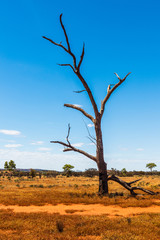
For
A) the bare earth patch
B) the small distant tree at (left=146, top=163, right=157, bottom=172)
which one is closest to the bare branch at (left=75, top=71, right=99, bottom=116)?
the bare earth patch

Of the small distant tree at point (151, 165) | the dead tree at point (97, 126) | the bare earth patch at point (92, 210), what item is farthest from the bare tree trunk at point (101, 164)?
the small distant tree at point (151, 165)

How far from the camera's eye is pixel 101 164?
51.9 feet

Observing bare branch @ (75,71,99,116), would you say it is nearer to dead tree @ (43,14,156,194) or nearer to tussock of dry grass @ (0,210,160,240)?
dead tree @ (43,14,156,194)

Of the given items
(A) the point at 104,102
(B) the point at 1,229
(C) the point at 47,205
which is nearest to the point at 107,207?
(C) the point at 47,205

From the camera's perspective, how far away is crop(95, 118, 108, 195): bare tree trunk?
15521 millimetres

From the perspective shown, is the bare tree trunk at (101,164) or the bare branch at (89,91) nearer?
the bare tree trunk at (101,164)

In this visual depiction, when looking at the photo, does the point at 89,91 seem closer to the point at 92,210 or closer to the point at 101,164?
the point at 101,164

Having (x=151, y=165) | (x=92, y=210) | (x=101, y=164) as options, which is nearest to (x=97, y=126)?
(x=101, y=164)

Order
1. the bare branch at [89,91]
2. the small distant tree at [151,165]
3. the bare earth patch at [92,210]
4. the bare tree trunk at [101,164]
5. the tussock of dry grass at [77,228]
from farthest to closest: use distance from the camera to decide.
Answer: the small distant tree at [151,165] < the bare branch at [89,91] < the bare tree trunk at [101,164] < the bare earth patch at [92,210] < the tussock of dry grass at [77,228]

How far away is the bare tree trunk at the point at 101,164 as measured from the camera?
1552 cm

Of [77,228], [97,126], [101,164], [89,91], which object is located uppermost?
[89,91]

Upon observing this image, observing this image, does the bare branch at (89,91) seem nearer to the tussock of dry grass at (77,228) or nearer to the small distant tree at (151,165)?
the tussock of dry grass at (77,228)

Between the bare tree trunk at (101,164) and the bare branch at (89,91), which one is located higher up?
the bare branch at (89,91)

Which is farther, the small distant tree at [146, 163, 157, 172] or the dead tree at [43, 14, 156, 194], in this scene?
the small distant tree at [146, 163, 157, 172]
